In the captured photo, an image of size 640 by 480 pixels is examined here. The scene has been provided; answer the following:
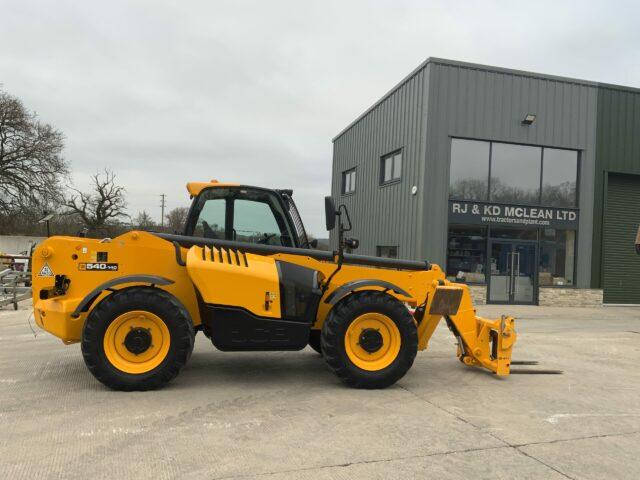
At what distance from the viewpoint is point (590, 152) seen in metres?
16.8

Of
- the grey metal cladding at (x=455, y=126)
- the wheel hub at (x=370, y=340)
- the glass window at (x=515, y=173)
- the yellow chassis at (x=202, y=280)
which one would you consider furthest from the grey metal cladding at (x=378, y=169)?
the wheel hub at (x=370, y=340)

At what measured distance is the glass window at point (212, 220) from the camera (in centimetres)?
594

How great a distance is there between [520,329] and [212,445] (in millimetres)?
8780

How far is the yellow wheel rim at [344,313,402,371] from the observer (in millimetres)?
5535

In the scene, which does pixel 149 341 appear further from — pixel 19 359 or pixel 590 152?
pixel 590 152

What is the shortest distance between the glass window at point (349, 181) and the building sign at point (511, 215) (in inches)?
261

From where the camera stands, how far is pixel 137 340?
5.12m

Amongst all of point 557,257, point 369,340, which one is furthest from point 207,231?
point 557,257

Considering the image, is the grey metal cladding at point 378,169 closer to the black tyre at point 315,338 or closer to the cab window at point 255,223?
the black tyre at point 315,338

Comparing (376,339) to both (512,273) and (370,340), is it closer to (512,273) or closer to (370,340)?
(370,340)

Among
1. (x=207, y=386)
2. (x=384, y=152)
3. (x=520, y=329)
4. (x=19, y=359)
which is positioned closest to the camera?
(x=207, y=386)

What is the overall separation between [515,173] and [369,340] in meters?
12.5

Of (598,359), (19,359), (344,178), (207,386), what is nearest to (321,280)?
(207,386)

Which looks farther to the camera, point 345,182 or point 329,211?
point 345,182
